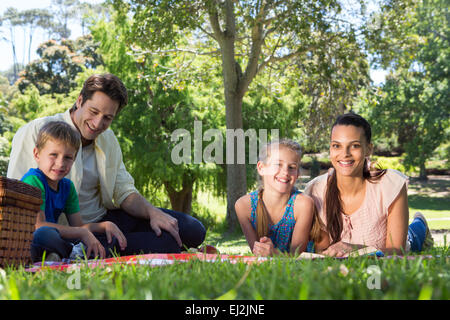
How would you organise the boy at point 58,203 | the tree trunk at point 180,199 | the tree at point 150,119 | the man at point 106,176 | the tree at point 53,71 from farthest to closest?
the tree at point 53,71, the tree trunk at point 180,199, the tree at point 150,119, the man at point 106,176, the boy at point 58,203

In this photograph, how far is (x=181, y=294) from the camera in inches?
60.5

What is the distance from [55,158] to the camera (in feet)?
11.2

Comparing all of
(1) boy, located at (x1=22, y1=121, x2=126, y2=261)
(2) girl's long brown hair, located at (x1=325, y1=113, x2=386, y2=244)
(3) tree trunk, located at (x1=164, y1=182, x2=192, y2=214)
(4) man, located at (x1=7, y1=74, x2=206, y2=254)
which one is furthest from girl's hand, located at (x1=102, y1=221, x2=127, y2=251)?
(3) tree trunk, located at (x1=164, y1=182, x2=192, y2=214)

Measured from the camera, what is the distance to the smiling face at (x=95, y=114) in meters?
3.83

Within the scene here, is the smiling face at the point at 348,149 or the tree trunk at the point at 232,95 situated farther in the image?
the tree trunk at the point at 232,95

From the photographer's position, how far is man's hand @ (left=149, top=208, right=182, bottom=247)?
379 centimetres

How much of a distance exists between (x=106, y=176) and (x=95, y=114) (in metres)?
0.59

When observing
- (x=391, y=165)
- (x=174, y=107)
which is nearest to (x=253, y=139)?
(x=174, y=107)

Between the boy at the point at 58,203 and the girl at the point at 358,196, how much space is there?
1.73m

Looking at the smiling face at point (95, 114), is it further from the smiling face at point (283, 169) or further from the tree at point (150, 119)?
the tree at point (150, 119)

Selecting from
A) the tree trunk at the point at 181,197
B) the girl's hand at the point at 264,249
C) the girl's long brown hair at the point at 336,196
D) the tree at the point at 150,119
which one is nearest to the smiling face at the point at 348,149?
the girl's long brown hair at the point at 336,196

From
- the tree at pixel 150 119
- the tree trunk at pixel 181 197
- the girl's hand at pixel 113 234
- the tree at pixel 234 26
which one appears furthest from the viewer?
the tree trunk at pixel 181 197

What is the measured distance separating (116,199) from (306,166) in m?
24.3
